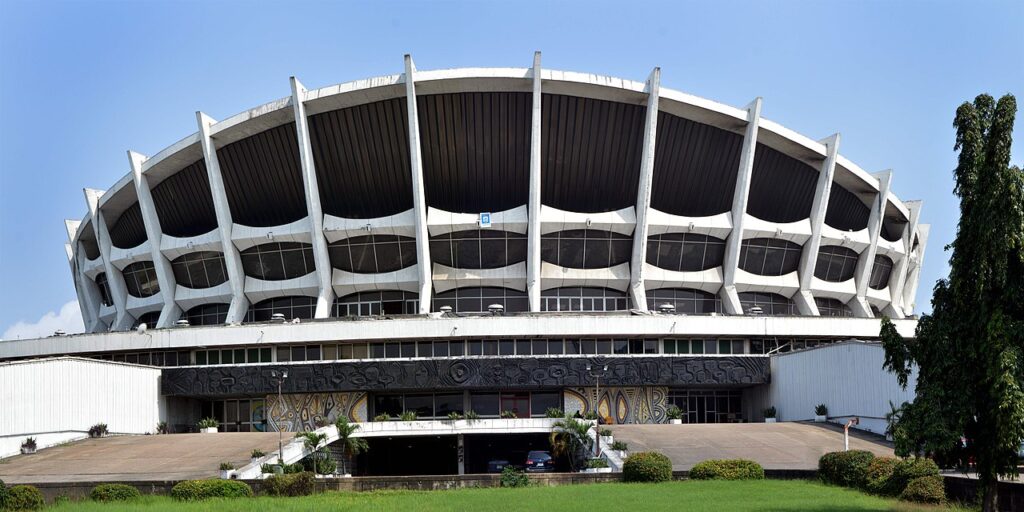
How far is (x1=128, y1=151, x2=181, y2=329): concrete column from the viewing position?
56.1 meters

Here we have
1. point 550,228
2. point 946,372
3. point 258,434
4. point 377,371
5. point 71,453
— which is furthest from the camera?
point 550,228

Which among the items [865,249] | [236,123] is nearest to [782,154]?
[865,249]

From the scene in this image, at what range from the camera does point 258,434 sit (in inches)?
1754

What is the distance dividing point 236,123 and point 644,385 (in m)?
25.5

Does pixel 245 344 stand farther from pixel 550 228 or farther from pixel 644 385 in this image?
pixel 644 385

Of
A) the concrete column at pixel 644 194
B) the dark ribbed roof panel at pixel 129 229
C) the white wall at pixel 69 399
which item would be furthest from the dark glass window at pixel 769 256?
the dark ribbed roof panel at pixel 129 229

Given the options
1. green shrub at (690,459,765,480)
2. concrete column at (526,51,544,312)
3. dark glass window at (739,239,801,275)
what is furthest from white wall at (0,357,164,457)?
dark glass window at (739,239,801,275)

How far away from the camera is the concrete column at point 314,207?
51938 millimetres

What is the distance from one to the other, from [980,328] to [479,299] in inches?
1509

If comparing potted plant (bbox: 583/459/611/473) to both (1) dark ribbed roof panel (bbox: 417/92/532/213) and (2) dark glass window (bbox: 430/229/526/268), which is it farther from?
(1) dark ribbed roof panel (bbox: 417/92/532/213)

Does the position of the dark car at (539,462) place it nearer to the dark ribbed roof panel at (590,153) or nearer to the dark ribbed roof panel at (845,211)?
the dark ribbed roof panel at (590,153)

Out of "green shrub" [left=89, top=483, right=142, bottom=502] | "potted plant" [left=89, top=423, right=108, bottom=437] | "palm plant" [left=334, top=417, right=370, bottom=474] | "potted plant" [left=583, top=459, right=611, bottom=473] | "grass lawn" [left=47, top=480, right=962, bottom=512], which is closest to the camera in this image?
"grass lawn" [left=47, top=480, right=962, bottom=512]

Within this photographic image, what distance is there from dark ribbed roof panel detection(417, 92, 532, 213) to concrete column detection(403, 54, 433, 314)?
1193 millimetres

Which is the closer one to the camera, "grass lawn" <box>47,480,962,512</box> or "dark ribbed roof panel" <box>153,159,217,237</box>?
"grass lawn" <box>47,480,962,512</box>
